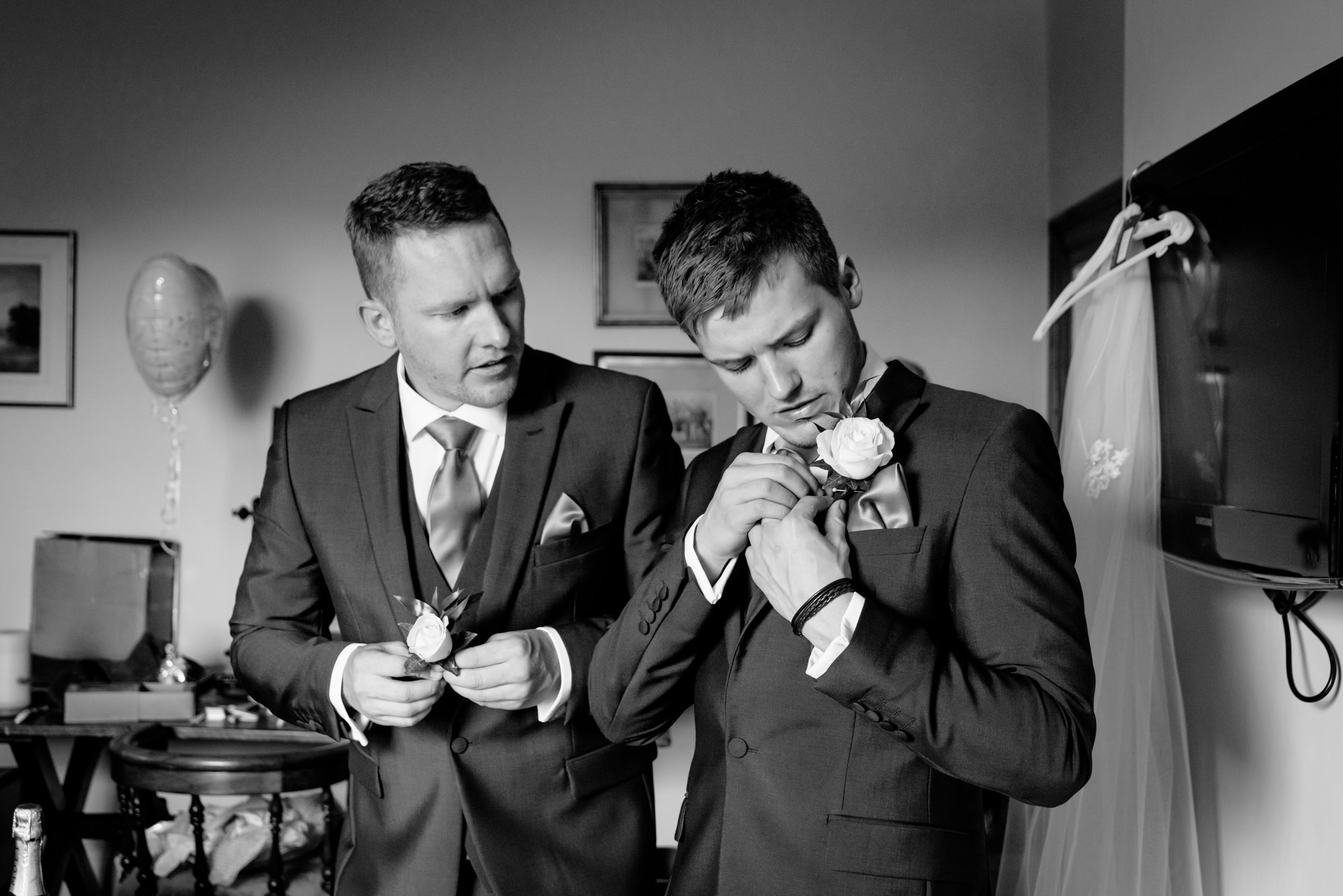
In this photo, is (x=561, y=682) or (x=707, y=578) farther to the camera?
(x=561, y=682)

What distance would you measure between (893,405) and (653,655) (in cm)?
45

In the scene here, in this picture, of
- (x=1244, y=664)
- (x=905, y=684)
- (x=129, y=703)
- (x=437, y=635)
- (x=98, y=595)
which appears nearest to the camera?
(x=905, y=684)

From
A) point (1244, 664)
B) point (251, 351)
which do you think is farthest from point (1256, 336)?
point (251, 351)

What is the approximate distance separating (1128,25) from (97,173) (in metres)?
3.62

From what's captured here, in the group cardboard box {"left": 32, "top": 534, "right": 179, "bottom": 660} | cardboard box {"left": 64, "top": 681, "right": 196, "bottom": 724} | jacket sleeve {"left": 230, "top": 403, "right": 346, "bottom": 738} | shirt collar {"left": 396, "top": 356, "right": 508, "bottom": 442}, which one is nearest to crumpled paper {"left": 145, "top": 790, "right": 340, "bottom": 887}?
cardboard box {"left": 64, "top": 681, "right": 196, "bottom": 724}

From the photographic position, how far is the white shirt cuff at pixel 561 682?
1766mm

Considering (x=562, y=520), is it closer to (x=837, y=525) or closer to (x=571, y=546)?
(x=571, y=546)

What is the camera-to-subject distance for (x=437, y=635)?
5.46 ft

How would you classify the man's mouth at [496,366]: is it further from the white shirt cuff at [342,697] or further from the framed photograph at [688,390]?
the framed photograph at [688,390]

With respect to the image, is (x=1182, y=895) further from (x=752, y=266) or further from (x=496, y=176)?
(x=496, y=176)

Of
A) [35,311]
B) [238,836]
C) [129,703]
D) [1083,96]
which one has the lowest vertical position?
[238,836]

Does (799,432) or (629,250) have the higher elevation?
(629,250)

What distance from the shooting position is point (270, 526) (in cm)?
197

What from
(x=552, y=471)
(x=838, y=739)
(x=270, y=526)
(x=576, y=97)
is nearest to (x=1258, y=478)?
(x=838, y=739)
